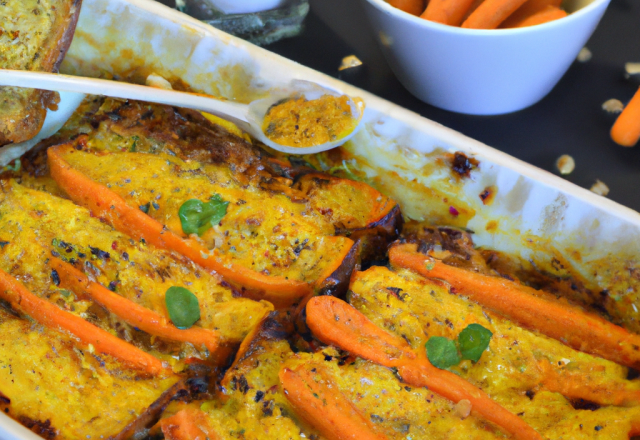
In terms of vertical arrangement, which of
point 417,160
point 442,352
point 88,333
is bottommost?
point 88,333

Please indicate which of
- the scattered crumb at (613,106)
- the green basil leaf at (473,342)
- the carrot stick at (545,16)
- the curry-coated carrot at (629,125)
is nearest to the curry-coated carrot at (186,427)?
the green basil leaf at (473,342)

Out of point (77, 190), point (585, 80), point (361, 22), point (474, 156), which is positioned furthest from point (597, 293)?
point (77, 190)

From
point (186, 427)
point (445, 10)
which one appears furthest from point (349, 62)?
point (186, 427)

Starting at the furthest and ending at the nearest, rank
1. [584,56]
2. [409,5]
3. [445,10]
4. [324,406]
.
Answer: [584,56] → [409,5] → [445,10] → [324,406]

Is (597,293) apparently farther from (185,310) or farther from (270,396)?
(185,310)

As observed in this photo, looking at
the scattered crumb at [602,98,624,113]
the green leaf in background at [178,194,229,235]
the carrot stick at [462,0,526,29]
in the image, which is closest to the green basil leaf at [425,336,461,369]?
the green leaf in background at [178,194,229,235]

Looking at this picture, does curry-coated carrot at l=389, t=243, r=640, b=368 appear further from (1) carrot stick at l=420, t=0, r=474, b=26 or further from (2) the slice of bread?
(2) the slice of bread

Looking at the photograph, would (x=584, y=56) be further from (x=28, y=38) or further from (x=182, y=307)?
(x=28, y=38)
